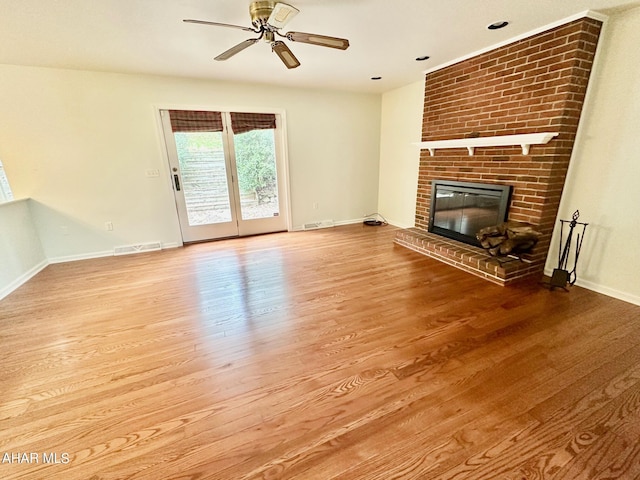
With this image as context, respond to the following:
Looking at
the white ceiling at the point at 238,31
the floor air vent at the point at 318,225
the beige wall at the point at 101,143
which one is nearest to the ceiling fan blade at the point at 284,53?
the white ceiling at the point at 238,31

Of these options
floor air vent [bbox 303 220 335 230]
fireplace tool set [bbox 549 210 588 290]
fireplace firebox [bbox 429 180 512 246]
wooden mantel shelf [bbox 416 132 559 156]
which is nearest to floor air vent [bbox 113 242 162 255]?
floor air vent [bbox 303 220 335 230]

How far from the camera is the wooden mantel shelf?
259 cm

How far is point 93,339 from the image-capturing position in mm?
2084

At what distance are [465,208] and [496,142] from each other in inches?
33.8

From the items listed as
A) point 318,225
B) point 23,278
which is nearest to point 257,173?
point 318,225

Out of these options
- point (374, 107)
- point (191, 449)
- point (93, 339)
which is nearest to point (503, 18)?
point (374, 107)

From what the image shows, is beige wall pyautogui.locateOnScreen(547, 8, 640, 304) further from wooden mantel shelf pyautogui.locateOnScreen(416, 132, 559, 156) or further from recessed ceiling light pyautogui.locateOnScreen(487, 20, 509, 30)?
recessed ceiling light pyautogui.locateOnScreen(487, 20, 509, 30)

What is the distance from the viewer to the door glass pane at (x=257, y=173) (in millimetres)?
4391

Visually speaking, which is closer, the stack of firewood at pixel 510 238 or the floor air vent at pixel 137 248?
the stack of firewood at pixel 510 238

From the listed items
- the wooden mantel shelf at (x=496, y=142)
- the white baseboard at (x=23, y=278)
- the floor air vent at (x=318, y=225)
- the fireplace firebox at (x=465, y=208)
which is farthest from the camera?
the floor air vent at (x=318, y=225)

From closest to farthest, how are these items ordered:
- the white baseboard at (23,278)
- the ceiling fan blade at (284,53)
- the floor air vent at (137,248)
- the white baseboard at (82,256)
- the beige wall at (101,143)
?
the ceiling fan blade at (284,53), the white baseboard at (23,278), the beige wall at (101,143), the white baseboard at (82,256), the floor air vent at (137,248)

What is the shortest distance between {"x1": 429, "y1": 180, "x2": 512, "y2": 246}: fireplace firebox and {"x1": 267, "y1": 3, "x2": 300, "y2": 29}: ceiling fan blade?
2.73 meters

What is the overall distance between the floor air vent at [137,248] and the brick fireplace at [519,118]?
12.8 feet

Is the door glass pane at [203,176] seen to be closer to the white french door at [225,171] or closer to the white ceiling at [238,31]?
the white french door at [225,171]
